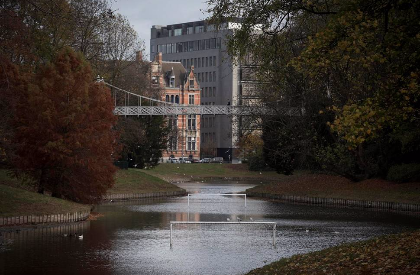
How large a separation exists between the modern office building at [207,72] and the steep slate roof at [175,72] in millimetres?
6558

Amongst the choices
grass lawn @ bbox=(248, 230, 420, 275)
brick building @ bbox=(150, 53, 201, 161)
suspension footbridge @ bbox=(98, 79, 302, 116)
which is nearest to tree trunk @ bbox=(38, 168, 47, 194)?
suspension footbridge @ bbox=(98, 79, 302, 116)

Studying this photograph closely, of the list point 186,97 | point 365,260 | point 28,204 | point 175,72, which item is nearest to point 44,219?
point 28,204

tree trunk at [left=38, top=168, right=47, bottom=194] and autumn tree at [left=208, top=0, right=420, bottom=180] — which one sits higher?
autumn tree at [left=208, top=0, right=420, bottom=180]

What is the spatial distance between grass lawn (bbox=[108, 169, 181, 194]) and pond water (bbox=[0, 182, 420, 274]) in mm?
11235

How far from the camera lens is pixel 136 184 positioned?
56438mm

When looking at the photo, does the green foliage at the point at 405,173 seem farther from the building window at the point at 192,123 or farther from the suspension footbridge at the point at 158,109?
the building window at the point at 192,123

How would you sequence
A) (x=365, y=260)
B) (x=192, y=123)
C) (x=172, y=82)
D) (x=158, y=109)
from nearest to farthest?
(x=365, y=260), (x=158, y=109), (x=172, y=82), (x=192, y=123)

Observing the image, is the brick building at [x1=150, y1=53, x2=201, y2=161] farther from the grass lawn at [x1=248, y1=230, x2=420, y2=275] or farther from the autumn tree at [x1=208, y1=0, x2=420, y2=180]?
the grass lawn at [x1=248, y1=230, x2=420, y2=275]

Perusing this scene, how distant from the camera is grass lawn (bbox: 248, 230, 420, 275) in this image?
1384 cm

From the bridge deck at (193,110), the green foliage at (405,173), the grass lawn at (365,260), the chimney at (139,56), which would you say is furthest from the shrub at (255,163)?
the grass lawn at (365,260)

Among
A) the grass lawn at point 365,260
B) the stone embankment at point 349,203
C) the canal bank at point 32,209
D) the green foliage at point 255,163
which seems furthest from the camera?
the green foliage at point 255,163

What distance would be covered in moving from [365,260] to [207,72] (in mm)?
127260

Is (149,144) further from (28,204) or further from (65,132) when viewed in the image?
(28,204)

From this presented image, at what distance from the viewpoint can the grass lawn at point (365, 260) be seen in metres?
13.8
